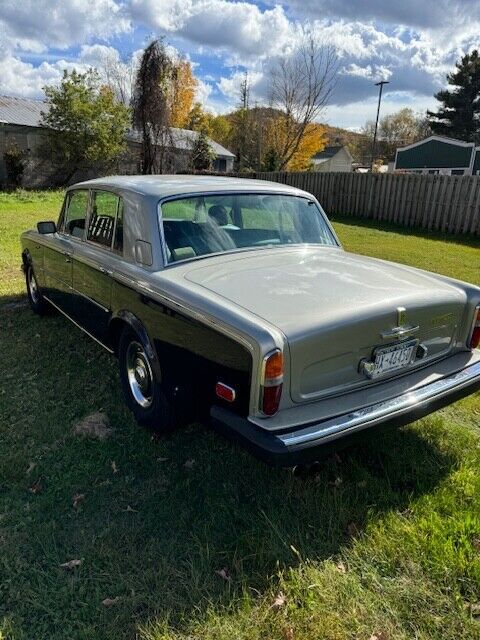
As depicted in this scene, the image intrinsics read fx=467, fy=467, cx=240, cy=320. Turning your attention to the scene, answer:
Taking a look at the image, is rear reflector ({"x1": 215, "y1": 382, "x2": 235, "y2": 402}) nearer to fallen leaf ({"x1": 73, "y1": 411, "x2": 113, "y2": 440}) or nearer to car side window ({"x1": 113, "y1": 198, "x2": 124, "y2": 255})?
fallen leaf ({"x1": 73, "y1": 411, "x2": 113, "y2": 440})

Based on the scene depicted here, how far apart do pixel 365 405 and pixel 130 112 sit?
27.5m

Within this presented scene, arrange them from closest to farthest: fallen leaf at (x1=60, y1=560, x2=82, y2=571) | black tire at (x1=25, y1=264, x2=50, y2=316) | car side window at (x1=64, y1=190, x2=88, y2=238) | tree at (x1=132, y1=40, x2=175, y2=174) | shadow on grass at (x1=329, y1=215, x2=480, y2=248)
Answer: fallen leaf at (x1=60, y1=560, x2=82, y2=571)
car side window at (x1=64, y1=190, x2=88, y2=238)
black tire at (x1=25, y1=264, x2=50, y2=316)
shadow on grass at (x1=329, y1=215, x2=480, y2=248)
tree at (x1=132, y1=40, x2=175, y2=174)

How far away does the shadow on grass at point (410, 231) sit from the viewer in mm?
11837

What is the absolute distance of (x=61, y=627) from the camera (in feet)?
6.70

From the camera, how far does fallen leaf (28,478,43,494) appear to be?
9.32ft

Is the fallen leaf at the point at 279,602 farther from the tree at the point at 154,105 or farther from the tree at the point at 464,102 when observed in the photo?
the tree at the point at 464,102

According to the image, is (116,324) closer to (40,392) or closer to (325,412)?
(40,392)

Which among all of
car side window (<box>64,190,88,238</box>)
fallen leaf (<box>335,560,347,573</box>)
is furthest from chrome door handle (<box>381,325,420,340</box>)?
car side window (<box>64,190,88,238</box>)

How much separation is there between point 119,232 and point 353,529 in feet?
8.62

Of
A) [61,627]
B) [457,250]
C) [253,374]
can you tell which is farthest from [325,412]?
[457,250]

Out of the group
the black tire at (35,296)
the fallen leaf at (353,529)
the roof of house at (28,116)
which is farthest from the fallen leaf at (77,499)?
the roof of house at (28,116)

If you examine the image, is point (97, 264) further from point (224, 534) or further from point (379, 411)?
point (379, 411)

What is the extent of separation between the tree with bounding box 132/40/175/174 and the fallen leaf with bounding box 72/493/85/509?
25786mm

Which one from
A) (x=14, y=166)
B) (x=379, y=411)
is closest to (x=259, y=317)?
(x=379, y=411)
